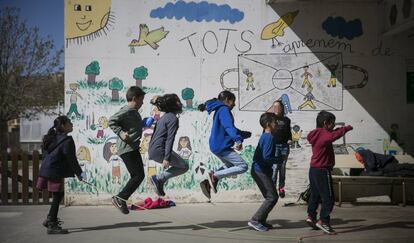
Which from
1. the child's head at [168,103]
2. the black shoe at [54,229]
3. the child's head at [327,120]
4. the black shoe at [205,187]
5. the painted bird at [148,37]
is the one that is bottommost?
the black shoe at [54,229]

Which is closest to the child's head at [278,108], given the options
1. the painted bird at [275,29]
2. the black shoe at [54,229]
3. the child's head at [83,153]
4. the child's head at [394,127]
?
the painted bird at [275,29]

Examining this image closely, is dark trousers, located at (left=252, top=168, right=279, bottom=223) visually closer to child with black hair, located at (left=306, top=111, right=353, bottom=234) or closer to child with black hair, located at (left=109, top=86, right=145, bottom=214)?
child with black hair, located at (left=306, top=111, right=353, bottom=234)

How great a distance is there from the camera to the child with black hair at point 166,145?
711 centimetres

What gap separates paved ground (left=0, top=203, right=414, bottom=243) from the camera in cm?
684

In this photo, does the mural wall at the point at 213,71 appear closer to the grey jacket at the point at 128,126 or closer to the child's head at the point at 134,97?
the child's head at the point at 134,97

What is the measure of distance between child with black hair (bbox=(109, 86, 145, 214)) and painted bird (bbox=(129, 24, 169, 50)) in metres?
2.94

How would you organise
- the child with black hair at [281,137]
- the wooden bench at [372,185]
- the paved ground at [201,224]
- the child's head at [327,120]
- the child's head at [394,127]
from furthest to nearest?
the child's head at [394,127] → the wooden bench at [372,185] → the child with black hair at [281,137] → the child's head at [327,120] → the paved ground at [201,224]

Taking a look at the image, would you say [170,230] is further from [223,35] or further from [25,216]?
[223,35]

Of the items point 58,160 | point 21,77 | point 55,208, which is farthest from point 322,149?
point 21,77

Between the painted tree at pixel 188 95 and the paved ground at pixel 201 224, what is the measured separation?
2035mm

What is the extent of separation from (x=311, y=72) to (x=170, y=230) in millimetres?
4760

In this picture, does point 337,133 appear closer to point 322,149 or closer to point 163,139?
point 322,149

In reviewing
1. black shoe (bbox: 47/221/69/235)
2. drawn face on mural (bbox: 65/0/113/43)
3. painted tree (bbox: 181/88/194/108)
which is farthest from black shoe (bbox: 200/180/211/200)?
drawn face on mural (bbox: 65/0/113/43)

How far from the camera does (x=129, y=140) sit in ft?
23.3
